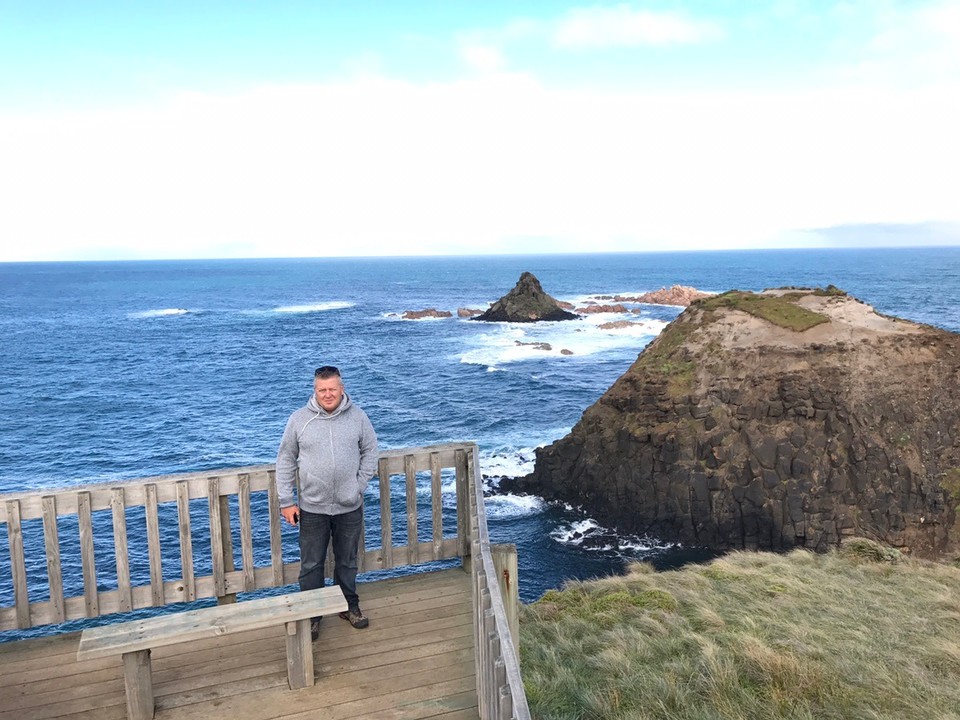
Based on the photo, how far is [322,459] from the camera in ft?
21.2

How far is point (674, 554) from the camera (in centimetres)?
2408

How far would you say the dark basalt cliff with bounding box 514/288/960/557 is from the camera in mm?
23453

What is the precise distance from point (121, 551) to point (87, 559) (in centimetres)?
32

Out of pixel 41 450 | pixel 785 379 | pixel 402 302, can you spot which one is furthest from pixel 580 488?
pixel 402 302

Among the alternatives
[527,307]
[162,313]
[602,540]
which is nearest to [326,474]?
[602,540]

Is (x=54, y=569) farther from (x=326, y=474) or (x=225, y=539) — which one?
(x=326, y=474)

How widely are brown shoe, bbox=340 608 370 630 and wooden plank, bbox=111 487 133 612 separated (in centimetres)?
204

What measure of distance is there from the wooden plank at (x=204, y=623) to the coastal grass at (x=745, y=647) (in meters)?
2.51

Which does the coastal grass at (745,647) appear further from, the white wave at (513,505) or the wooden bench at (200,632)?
A: the white wave at (513,505)

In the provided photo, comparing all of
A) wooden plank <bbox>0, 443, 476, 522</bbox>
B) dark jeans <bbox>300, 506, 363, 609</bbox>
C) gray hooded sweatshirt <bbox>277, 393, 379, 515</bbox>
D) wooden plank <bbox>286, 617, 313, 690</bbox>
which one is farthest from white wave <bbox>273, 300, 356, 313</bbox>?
wooden plank <bbox>286, 617, 313, 690</bbox>

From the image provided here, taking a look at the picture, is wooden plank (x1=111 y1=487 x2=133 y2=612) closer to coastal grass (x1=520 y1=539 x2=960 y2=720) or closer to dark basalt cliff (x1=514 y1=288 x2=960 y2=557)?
coastal grass (x1=520 y1=539 x2=960 y2=720)

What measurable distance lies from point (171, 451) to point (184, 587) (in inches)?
1232

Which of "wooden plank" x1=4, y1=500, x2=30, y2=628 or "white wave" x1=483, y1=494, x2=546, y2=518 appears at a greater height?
"wooden plank" x1=4, y1=500, x2=30, y2=628

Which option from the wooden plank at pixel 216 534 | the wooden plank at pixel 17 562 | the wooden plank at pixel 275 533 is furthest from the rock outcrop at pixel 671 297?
the wooden plank at pixel 17 562
